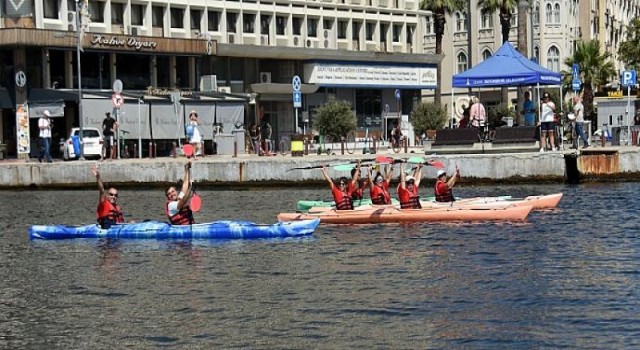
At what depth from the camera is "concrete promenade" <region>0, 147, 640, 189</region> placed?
39719mm

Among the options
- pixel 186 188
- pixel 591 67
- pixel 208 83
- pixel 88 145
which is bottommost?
pixel 186 188

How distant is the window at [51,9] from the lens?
59.3 meters

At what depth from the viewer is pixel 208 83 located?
65250 millimetres

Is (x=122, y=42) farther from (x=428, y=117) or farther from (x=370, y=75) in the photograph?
(x=370, y=75)

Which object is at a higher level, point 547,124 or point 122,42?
point 122,42

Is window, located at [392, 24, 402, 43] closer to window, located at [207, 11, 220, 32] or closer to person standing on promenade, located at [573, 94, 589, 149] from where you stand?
window, located at [207, 11, 220, 32]

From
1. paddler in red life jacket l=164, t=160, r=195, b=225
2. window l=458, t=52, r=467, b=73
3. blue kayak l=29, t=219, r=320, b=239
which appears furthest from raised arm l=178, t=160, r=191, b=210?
window l=458, t=52, r=467, b=73

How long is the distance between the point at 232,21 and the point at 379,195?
38629 mm

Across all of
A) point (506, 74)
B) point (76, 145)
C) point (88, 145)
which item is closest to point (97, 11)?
point (88, 145)

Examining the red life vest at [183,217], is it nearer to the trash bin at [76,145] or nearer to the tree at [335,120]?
the trash bin at [76,145]

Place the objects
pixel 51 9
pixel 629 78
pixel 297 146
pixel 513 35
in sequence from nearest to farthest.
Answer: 1. pixel 629 78
2. pixel 297 146
3. pixel 51 9
4. pixel 513 35

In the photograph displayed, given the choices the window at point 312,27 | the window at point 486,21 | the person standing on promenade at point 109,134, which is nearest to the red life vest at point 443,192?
the person standing on promenade at point 109,134

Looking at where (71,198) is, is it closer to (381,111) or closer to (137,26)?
(137,26)

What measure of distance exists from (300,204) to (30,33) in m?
27.4
